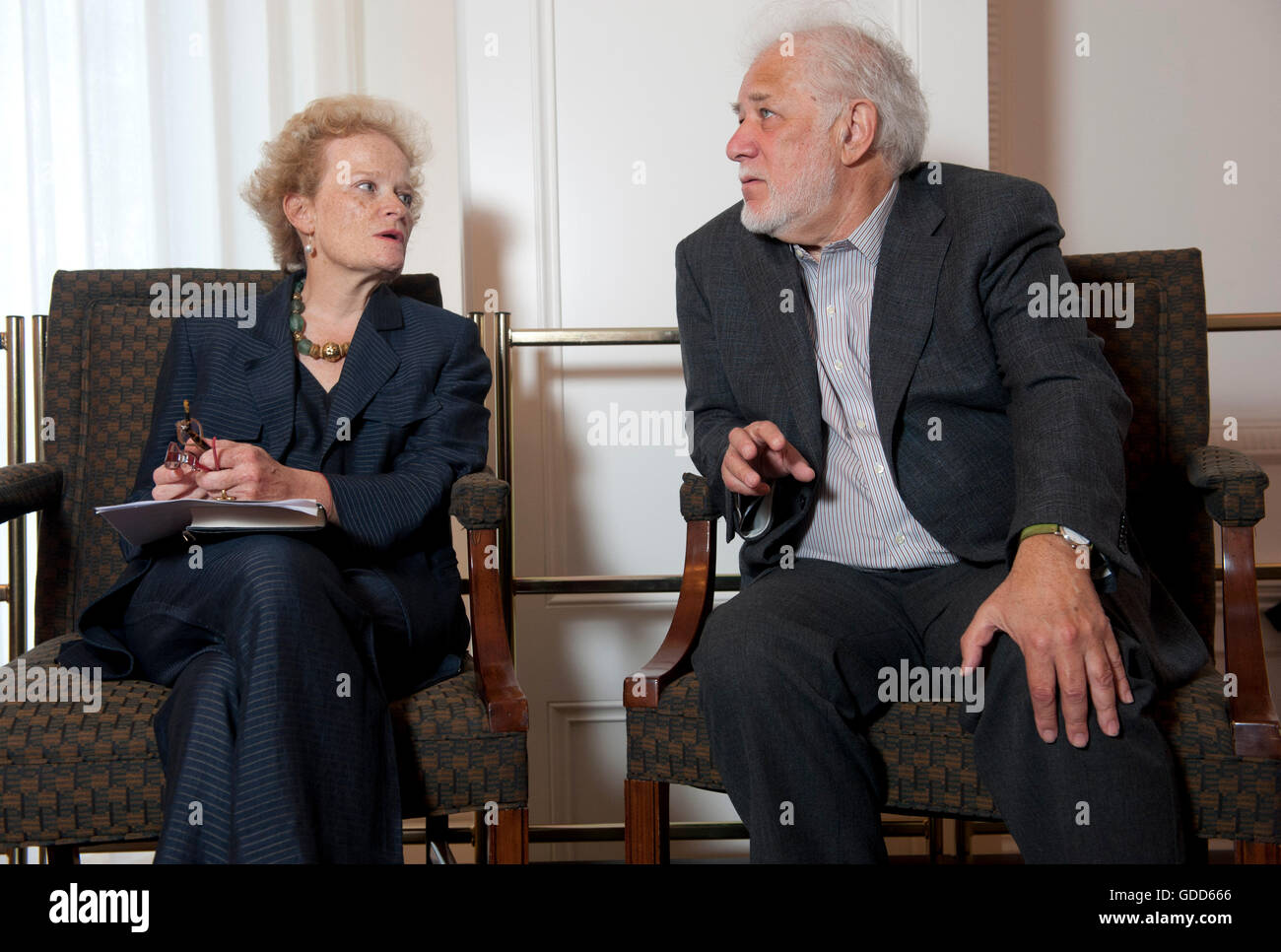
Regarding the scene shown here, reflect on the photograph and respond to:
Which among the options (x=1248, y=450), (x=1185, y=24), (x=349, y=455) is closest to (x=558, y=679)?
(x=349, y=455)

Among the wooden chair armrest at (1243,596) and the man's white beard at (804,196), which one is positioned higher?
the man's white beard at (804,196)

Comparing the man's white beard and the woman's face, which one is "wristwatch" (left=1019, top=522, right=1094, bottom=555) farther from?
the woman's face

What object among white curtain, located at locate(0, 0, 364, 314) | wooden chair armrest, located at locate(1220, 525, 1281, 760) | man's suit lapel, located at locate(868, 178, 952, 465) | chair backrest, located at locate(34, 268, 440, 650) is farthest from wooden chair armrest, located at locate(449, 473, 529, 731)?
white curtain, located at locate(0, 0, 364, 314)

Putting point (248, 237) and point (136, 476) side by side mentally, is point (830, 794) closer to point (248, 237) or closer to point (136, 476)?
point (136, 476)

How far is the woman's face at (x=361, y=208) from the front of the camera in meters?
1.82

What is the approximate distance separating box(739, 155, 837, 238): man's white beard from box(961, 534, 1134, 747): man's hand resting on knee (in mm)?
605

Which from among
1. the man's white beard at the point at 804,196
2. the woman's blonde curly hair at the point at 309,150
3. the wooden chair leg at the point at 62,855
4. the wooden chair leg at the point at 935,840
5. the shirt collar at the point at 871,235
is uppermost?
the woman's blonde curly hair at the point at 309,150

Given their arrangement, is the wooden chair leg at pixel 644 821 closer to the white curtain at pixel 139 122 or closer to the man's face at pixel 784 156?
the man's face at pixel 784 156

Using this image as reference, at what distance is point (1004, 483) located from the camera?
60.3 inches

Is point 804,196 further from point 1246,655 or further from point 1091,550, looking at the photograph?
point 1246,655

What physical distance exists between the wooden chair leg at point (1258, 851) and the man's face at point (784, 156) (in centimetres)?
93

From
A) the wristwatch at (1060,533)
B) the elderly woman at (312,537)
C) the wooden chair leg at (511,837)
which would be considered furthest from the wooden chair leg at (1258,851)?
the elderly woman at (312,537)

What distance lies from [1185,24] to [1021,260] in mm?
1373

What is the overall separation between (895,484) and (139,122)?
195cm
